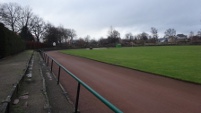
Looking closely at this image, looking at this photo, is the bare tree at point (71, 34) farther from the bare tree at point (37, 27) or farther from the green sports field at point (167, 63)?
the green sports field at point (167, 63)

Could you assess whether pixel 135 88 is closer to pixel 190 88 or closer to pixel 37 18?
pixel 190 88

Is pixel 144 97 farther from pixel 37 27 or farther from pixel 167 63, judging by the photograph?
pixel 37 27

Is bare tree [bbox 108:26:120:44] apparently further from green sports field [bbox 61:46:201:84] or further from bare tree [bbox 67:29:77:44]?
green sports field [bbox 61:46:201:84]

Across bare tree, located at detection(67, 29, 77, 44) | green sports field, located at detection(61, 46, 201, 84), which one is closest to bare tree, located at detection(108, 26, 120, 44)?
bare tree, located at detection(67, 29, 77, 44)

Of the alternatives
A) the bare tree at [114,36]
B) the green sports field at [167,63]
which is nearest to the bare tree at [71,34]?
the bare tree at [114,36]

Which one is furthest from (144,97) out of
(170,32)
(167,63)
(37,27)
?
(170,32)

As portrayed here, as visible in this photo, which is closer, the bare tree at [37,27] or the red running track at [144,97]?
the red running track at [144,97]

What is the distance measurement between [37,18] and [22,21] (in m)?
8.00

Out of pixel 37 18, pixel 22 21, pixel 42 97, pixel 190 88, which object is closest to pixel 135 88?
pixel 190 88

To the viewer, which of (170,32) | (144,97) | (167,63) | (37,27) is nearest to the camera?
(144,97)

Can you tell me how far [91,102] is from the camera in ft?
22.4

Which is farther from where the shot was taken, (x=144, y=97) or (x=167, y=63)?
(x=167, y=63)

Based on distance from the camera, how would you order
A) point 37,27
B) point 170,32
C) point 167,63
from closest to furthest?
point 167,63 < point 37,27 < point 170,32

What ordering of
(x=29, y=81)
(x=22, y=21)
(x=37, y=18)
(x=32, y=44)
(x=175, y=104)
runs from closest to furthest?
(x=175, y=104)
(x=29, y=81)
(x=32, y=44)
(x=22, y=21)
(x=37, y=18)
